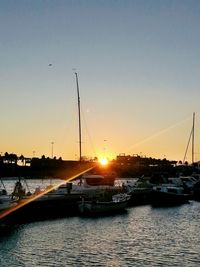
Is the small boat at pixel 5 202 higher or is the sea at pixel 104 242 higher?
the small boat at pixel 5 202

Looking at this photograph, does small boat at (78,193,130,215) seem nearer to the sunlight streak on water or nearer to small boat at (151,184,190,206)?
the sunlight streak on water

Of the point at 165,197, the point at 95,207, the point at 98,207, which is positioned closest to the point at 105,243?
the point at 95,207

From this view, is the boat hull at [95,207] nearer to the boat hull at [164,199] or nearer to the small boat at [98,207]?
the small boat at [98,207]

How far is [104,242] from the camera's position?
1531 inches

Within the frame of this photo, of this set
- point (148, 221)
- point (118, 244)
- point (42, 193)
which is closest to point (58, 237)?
point (118, 244)

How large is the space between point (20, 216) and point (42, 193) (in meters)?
11.0

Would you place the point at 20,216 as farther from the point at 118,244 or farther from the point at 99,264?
the point at 99,264

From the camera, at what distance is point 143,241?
39500mm

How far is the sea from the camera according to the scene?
3209cm

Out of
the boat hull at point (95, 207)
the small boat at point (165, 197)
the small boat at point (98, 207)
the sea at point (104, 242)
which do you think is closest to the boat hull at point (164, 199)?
the small boat at point (165, 197)

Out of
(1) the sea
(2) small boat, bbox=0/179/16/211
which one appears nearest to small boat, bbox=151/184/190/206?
(1) the sea

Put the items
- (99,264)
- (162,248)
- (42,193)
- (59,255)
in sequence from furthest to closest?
1. (42,193)
2. (162,248)
3. (59,255)
4. (99,264)

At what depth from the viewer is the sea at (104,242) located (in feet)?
105

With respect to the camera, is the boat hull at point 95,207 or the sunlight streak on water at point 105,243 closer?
the sunlight streak on water at point 105,243
